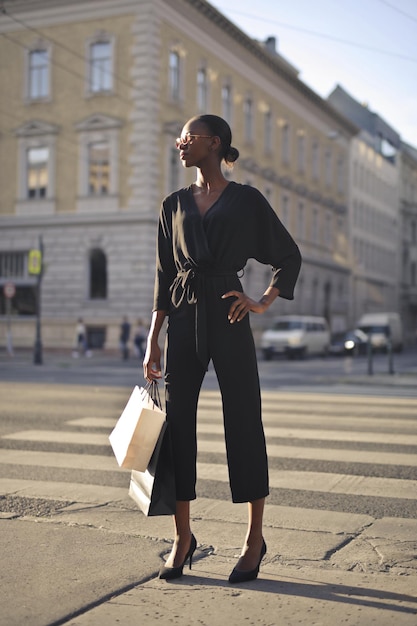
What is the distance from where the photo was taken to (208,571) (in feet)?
12.8

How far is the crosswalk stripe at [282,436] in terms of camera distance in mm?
8047

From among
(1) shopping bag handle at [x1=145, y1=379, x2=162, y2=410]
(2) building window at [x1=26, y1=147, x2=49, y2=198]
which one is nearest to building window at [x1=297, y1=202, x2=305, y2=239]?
(2) building window at [x1=26, y1=147, x2=49, y2=198]

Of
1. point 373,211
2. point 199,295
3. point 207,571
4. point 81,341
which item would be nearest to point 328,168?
point 373,211

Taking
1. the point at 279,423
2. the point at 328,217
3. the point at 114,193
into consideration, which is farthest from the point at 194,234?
the point at 328,217

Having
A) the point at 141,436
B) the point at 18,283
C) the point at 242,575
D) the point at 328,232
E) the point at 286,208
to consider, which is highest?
the point at 286,208

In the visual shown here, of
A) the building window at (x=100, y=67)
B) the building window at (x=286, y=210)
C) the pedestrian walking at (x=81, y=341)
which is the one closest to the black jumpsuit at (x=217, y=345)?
the pedestrian walking at (x=81, y=341)

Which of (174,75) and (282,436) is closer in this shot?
(282,436)

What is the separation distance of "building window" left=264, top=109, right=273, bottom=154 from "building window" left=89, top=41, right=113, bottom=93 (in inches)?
501

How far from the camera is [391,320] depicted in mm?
50219

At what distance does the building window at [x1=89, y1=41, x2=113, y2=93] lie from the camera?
118ft

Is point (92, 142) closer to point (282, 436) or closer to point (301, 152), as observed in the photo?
point (301, 152)

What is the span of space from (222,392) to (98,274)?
106 ft

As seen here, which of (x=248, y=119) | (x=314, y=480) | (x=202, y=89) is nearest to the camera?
(x=314, y=480)

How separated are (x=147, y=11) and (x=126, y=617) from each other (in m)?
34.1
